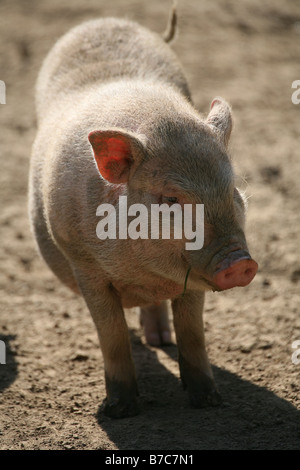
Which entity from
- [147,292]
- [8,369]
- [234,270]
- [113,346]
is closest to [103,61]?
[147,292]

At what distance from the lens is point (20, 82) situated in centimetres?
999

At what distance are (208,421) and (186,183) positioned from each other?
140 cm

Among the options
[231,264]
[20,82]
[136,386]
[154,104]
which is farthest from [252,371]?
[20,82]

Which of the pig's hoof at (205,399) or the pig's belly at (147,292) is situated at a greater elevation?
the pig's belly at (147,292)

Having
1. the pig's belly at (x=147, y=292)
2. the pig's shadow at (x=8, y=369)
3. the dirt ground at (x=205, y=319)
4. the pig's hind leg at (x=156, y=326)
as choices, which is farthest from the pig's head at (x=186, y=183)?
the pig's hind leg at (x=156, y=326)

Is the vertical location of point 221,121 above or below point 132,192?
above

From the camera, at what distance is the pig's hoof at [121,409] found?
442 centimetres

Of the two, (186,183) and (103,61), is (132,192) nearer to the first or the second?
(186,183)

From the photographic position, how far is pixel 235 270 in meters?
3.54

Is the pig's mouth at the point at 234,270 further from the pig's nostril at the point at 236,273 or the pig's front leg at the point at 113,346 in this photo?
the pig's front leg at the point at 113,346

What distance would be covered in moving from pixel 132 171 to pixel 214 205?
50 centimetres

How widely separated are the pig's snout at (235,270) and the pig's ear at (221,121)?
753 mm

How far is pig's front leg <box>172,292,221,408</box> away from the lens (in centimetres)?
448
